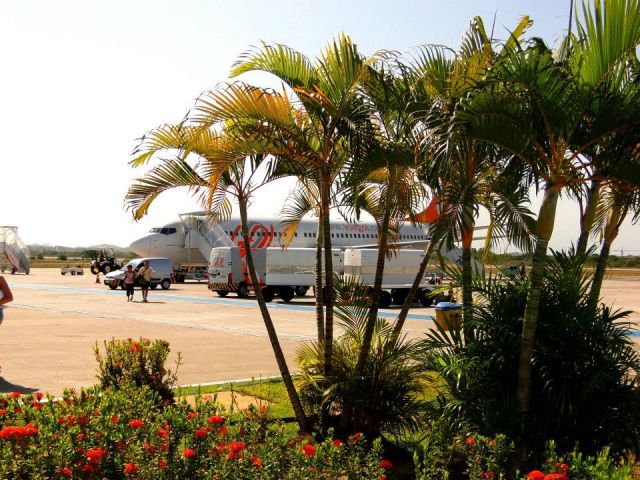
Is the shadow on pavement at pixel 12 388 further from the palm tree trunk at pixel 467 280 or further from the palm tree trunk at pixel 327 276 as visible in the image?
the palm tree trunk at pixel 467 280

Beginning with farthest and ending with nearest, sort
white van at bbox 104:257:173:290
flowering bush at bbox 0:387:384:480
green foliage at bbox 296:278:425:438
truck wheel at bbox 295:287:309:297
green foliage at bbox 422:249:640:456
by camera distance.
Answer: white van at bbox 104:257:173:290
truck wheel at bbox 295:287:309:297
green foliage at bbox 296:278:425:438
green foliage at bbox 422:249:640:456
flowering bush at bbox 0:387:384:480

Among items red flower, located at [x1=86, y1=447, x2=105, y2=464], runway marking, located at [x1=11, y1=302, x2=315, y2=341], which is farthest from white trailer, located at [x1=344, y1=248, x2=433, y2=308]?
red flower, located at [x1=86, y1=447, x2=105, y2=464]

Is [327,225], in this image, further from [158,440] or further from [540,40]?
[158,440]

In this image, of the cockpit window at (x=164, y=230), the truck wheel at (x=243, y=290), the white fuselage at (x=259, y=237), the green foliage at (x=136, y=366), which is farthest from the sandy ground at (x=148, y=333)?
the cockpit window at (x=164, y=230)

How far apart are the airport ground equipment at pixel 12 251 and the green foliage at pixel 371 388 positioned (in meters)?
57.5

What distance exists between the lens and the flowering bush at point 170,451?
4.33 meters

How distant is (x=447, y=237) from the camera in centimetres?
680

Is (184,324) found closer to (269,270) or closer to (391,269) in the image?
(269,270)

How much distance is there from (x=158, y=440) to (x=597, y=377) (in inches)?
136

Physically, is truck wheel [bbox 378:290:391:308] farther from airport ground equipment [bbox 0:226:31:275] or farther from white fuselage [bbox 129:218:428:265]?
airport ground equipment [bbox 0:226:31:275]

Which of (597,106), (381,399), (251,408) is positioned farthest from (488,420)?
(597,106)

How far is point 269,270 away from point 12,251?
37.7 m

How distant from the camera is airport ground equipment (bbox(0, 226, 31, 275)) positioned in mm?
59688

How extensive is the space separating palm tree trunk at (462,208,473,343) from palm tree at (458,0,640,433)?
0.81 metres
